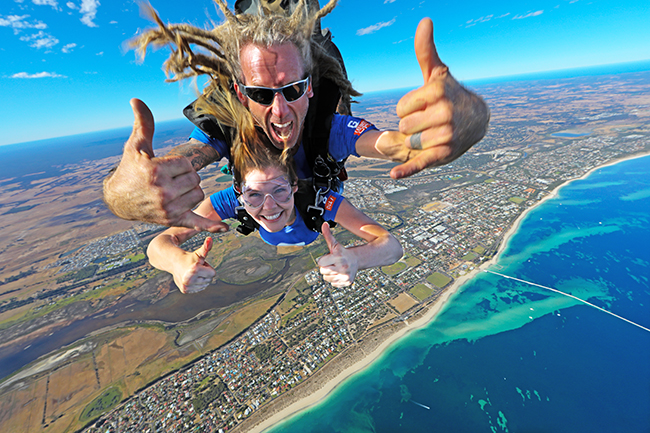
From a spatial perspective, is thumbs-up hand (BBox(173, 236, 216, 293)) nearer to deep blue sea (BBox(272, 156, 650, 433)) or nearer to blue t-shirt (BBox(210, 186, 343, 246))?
blue t-shirt (BBox(210, 186, 343, 246))

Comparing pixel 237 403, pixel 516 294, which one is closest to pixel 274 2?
pixel 237 403

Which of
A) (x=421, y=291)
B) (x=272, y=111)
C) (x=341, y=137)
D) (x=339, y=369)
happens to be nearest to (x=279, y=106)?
(x=272, y=111)

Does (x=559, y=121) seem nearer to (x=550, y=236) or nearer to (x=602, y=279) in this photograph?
(x=550, y=236)

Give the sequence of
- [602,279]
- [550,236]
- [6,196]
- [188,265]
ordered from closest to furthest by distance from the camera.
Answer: [188,265]
[602,279]
[550,236]
[6,196]

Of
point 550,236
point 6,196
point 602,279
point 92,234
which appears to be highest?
point 6,196

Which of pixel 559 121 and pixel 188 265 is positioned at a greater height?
pixel 188 265

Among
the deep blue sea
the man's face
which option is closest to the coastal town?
the deep blue sea

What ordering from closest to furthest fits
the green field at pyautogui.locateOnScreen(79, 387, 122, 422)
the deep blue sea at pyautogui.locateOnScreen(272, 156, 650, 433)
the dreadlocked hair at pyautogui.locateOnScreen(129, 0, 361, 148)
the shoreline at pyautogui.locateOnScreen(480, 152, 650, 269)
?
the dreadlocked hair at pyautogui.locateOnScreen(129, 0, 361, 148) < the deep blue sea at pyautogui.locateOnScreen(272, 156, 650, 433) < the green field at pyautogui.locateOnScreen(79, 387, 122, 422) < the shoreline at pyautogui.locateOnScreen(480, 152, 650, 269)
